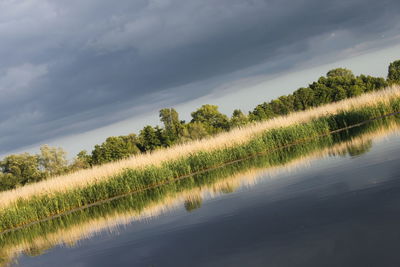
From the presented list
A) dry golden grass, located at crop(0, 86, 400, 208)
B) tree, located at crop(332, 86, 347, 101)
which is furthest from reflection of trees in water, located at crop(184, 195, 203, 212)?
tree, located at crop(332, 86, 347, 101)

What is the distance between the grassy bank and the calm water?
7156 millimetres

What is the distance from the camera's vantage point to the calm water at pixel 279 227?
14.7ft

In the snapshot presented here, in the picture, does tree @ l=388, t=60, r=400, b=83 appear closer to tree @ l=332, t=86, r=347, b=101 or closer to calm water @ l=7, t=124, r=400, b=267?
tree @ l=332, t=86, r=347, b=101

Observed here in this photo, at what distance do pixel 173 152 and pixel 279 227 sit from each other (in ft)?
46.9

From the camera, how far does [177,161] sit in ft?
62.7

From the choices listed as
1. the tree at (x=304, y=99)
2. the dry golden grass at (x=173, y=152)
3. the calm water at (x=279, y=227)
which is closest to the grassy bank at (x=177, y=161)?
the dry golden grass at (x=173, y=152)

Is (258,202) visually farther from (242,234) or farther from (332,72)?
(332,72)

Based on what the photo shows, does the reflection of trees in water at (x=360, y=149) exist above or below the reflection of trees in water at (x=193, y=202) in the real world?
above

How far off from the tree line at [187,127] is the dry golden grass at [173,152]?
8656 millimetres

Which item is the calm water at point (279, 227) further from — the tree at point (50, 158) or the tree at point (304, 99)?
the tree at point (50, 158)

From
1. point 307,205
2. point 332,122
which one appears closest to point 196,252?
point 307,205

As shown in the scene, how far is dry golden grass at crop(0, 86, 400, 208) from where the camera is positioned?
1719 centimetres

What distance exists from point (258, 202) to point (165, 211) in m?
3.04

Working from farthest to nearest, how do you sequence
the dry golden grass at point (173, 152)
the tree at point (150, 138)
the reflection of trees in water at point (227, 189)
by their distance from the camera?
the tree at point (150, 138) < the dry golden grass at point (173, 152) < the reflection of trees in water at point (227, 189)
